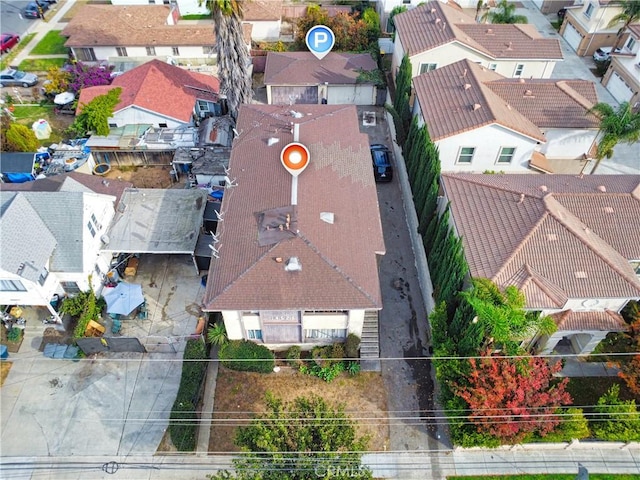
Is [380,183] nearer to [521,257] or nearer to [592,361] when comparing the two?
[521,257]

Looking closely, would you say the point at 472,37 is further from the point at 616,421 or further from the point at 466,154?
the point at 616,421

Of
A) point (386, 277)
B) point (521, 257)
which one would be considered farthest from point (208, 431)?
point (521, 257)

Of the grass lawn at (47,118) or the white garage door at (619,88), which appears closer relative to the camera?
the grass lawn at (47,118)

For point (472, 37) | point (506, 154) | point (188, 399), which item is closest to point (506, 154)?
point (506, 154)

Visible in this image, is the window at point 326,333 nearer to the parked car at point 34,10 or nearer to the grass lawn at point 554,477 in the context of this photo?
the grass lawn at point 554,477

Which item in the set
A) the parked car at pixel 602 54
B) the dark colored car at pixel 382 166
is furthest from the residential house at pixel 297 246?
the parked car at pixel 602 54

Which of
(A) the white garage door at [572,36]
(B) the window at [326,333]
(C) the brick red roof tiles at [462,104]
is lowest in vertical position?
(B) the window at [326,333]
